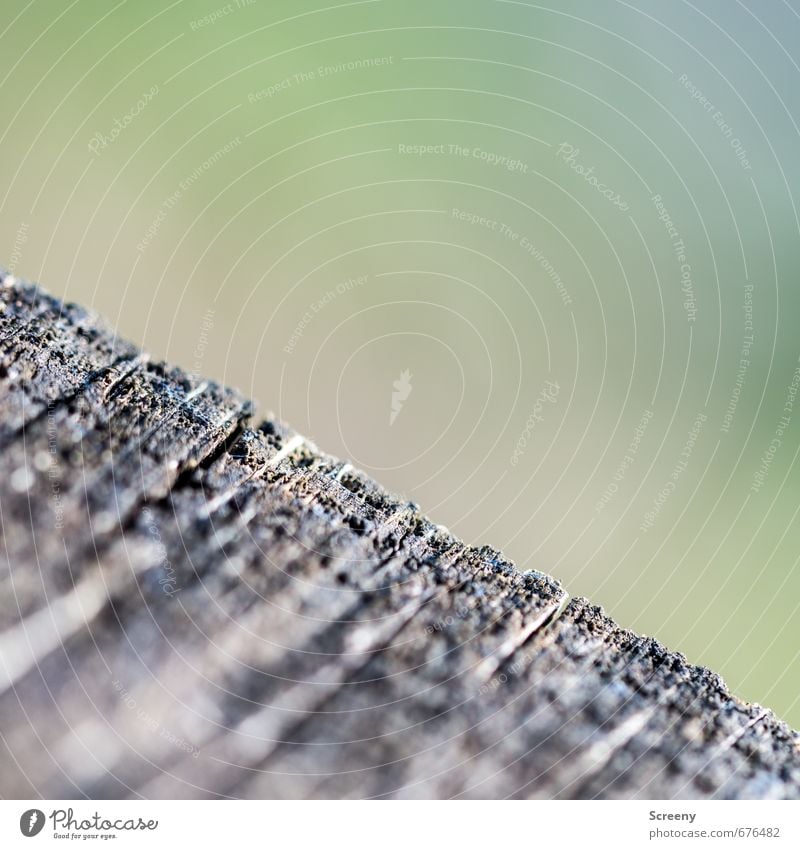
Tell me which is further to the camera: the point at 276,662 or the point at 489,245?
the point at 489,245

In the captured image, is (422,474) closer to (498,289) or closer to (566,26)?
(498,289)

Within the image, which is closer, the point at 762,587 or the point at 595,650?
the point at 595,650

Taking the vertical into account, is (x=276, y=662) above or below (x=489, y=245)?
below

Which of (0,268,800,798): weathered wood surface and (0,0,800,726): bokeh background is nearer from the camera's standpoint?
→ (0,268,800,798): weathered wood surface

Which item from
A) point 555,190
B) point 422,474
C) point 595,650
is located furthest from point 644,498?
point 595,650

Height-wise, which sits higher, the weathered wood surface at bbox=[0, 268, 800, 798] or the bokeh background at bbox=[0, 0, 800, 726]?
the bokeh background at bbox=[0, 0, 800, 726]
